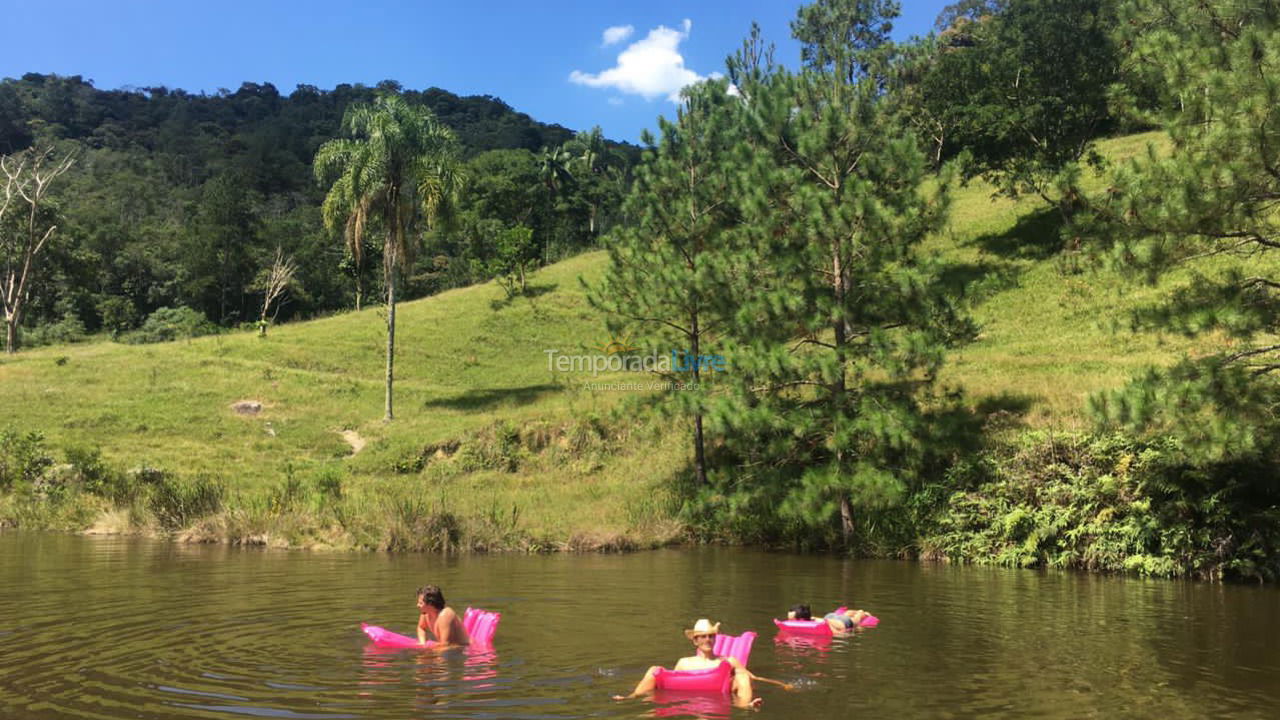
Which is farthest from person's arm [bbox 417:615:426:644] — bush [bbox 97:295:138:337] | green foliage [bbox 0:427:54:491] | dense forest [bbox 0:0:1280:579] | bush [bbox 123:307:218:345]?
bush [bbox 97:295:138:337]

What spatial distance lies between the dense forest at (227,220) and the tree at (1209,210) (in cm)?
2984

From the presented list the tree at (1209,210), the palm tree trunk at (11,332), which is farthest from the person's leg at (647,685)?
the palm tree trunk at (11,332)

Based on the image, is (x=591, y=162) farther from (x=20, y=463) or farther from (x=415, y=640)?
(x=415, y=640)

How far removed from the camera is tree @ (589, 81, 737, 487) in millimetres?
23078

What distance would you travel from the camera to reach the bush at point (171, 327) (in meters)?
61.2

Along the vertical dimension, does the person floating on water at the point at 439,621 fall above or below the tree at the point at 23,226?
below

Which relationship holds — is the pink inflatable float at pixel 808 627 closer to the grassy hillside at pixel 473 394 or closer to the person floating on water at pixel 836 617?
the person floating on water at pixel 836 617

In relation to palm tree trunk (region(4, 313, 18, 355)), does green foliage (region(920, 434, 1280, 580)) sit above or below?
below

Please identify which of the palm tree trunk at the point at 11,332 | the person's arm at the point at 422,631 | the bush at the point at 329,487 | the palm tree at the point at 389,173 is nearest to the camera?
Result: the person's arm at the point at 422,631

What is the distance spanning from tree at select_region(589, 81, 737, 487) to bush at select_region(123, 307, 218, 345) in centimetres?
4622

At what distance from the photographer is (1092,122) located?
151 feet

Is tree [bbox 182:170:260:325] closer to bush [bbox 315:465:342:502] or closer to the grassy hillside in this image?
the grassy hillside

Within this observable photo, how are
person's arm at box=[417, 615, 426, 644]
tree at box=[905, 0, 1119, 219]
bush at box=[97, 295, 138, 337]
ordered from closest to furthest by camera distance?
person's arm at box=[417, 615, 426, 644] → tree at box=[905, 0, 1119, 219] → bush at box=[97, 295, 138, 337]

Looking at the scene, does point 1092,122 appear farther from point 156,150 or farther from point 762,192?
point 156,150
